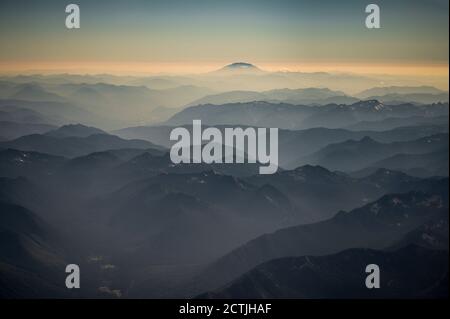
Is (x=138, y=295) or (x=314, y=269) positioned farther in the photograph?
(x=138, y=295)

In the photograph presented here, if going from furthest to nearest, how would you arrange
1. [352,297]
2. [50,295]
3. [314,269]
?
[50,295], [314,269], [352,297]

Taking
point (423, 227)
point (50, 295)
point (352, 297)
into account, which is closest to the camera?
point (352, 297)

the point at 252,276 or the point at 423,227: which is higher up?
the point at 423,227

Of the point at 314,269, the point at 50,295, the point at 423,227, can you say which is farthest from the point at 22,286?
the point at 423,227
